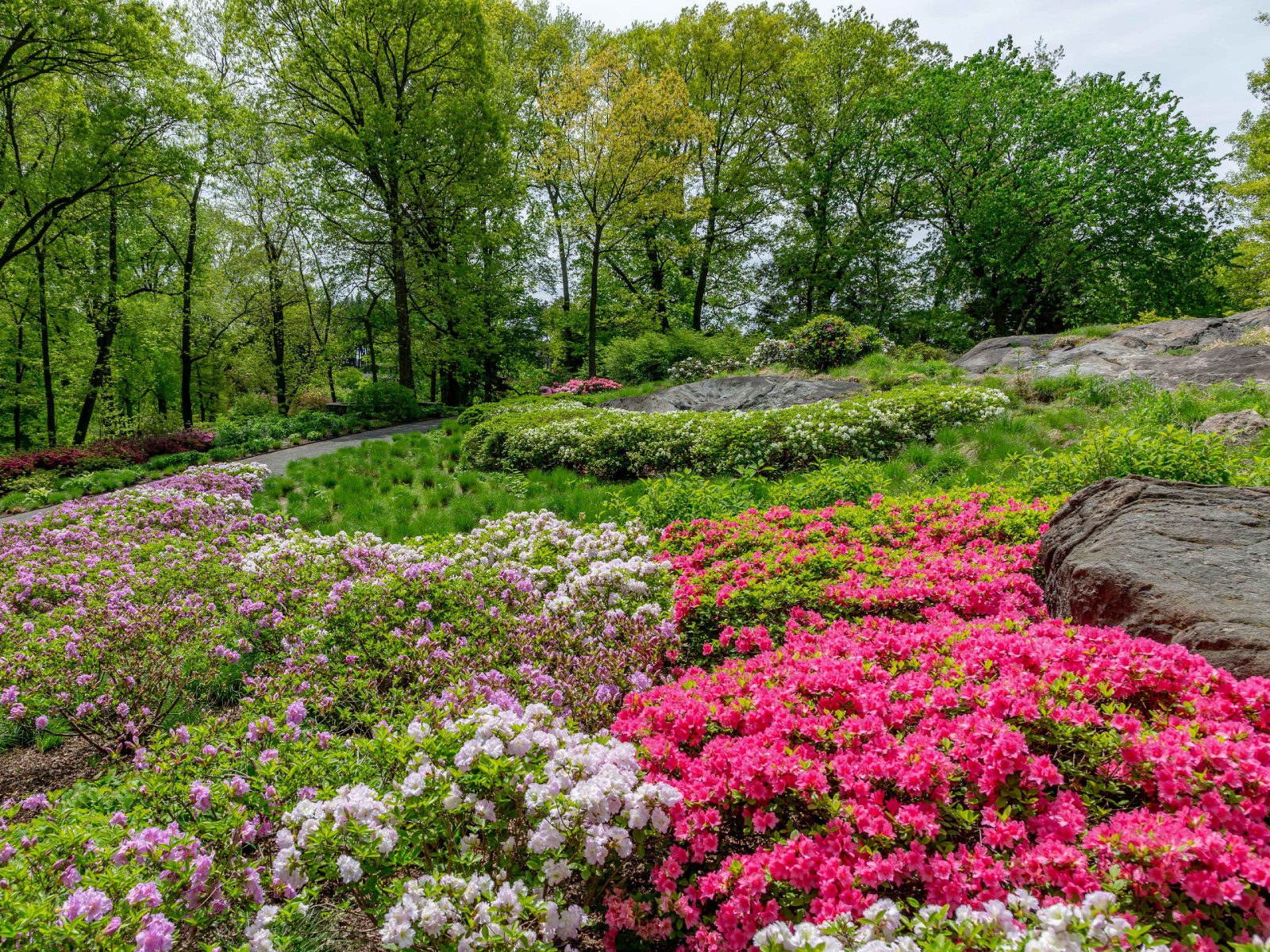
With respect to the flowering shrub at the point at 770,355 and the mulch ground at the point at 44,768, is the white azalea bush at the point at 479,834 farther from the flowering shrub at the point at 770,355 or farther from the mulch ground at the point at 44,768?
the flowering shrub at the point at 770,355

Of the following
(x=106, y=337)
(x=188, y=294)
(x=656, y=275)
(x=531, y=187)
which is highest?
(x=531, y=187)

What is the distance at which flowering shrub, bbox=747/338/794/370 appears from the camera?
54.7ft

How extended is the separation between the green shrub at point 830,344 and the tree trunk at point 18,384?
23798 mm

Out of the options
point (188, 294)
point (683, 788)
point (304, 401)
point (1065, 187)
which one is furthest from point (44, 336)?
point (1065, 187)

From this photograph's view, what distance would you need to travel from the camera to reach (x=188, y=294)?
2078 centimetres

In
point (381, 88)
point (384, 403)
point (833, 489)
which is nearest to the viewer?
point (833, 489)

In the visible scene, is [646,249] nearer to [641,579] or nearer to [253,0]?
Result: [253,0]

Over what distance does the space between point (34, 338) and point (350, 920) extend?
28.0m

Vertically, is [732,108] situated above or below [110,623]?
above

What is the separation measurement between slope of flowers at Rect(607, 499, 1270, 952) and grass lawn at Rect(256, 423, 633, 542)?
4.06 m

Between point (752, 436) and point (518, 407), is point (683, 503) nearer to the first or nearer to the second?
point (752, 436)

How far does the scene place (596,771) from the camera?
1.90 metres

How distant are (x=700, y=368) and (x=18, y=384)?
25.7 m

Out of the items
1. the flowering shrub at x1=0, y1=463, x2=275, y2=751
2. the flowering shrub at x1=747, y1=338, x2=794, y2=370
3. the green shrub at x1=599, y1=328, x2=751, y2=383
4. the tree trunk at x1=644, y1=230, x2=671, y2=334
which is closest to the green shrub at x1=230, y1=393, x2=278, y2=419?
the green shrub at x1=599, y1=328, x2=751, y2=383
